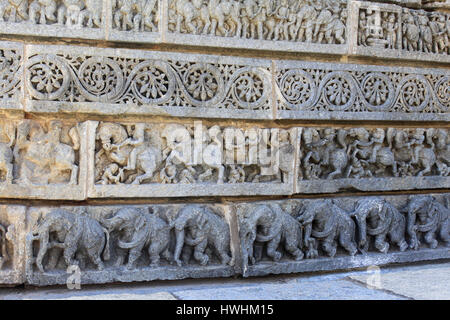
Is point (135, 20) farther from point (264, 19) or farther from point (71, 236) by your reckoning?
point (71, 236)

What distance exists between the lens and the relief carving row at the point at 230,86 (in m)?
3.88

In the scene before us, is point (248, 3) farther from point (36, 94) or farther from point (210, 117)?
point (36, 94)

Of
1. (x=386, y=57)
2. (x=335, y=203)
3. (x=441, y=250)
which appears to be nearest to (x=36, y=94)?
(x=335, y=203)

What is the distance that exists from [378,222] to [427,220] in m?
0.52

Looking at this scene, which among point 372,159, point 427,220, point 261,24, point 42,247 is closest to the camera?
point 42,247

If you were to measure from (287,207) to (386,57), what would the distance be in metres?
1.60

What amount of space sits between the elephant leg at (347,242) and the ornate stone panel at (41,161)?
6.68 feet

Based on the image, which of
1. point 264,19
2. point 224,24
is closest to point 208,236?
point 224,24

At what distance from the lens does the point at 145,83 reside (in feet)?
13.3

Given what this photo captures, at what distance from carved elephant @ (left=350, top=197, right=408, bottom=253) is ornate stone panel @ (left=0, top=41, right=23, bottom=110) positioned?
2729 mm

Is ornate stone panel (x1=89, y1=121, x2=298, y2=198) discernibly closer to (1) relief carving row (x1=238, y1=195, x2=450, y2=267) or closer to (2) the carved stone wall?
(2) the carved stone wall

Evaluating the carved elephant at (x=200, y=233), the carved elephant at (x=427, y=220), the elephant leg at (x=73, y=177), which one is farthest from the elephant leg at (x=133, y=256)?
the carved elephant at (x=427, y=220)

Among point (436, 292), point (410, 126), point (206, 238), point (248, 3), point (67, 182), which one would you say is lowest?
point (436, 292)

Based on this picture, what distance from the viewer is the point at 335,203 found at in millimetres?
4469
